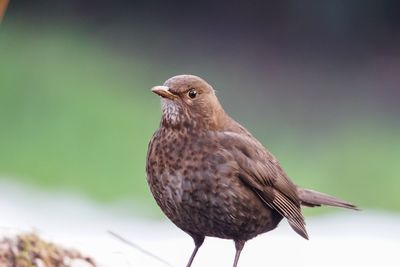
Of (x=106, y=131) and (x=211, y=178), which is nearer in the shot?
(x=211, y=178)

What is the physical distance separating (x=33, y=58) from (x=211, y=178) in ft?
5.36

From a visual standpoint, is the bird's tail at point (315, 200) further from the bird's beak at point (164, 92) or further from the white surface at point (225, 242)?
the white surface at point (225, 242)

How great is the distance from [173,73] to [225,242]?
78cm

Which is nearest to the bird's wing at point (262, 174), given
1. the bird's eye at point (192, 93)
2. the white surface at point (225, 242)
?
the bird's eye at point (192, 93)

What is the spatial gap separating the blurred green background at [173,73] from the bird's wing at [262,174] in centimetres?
115

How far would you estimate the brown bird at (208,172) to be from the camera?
2.62 m

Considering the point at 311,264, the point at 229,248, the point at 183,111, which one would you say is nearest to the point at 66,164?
the point at 229,248

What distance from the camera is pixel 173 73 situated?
403 centimetres

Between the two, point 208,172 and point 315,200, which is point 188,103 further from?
point 315,200

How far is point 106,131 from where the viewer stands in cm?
399

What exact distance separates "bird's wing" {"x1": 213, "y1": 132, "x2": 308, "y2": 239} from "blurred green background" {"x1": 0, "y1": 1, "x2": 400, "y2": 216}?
1145 mm

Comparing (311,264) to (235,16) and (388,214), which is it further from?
(235,16)

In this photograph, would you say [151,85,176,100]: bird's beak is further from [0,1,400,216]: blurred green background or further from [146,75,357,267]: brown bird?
[0,1,400,216]: blurred green background

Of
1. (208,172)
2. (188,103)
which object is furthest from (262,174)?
(188,103)
